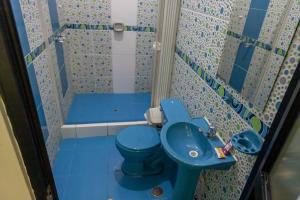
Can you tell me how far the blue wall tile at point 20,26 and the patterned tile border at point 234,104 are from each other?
3.86 ft

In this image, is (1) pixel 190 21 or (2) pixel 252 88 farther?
(1) pixel 190 21

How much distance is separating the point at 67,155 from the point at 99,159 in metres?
0.32

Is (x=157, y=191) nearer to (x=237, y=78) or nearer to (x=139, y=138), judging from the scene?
(x=139, y=138)

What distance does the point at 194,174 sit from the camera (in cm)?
131

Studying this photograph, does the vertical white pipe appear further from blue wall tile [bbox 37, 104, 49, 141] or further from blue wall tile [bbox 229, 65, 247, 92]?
blue wall tile [bbox 37, 104, 49, 141]

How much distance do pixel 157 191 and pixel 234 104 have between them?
3.58ft

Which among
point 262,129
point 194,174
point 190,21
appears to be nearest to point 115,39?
point 190,21

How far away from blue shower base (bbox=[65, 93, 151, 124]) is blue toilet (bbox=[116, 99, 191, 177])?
71 cm

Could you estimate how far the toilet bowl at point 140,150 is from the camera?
5.64 ft

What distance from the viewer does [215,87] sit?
4.25ft

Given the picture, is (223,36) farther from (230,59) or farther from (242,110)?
(242,110)

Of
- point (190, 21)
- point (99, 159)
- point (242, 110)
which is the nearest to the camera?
point (242, 110)

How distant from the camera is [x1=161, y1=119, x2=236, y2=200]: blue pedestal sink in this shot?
124cm

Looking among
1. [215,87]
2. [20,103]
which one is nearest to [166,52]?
[215,87]
